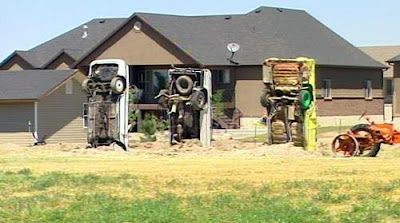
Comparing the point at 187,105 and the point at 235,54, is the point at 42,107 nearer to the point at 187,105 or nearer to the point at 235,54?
the point at 187,105

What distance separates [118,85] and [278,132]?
5.56 m

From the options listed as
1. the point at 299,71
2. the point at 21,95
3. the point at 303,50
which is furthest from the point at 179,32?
the point at 299,71

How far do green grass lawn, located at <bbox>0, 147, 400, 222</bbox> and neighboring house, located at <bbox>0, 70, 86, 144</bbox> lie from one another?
966 inches

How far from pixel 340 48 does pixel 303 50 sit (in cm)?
518

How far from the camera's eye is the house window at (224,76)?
62.4 metres

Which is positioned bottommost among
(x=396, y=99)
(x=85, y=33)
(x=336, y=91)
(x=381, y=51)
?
(x=396, y=99)

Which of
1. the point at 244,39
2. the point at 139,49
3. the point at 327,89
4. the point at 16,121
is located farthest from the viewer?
the point at 327,89

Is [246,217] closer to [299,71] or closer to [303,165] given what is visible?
[303,165]

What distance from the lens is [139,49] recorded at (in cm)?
6122

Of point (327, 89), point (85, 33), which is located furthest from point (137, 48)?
point (85, 33)

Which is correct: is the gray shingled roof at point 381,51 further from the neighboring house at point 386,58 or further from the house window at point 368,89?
the house window at point 368,89

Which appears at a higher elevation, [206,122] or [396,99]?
[396,99]

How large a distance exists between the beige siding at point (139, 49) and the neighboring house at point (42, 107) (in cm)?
911

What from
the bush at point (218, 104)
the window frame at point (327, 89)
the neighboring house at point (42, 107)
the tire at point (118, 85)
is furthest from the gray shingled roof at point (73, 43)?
the tire at point (118, 85)
